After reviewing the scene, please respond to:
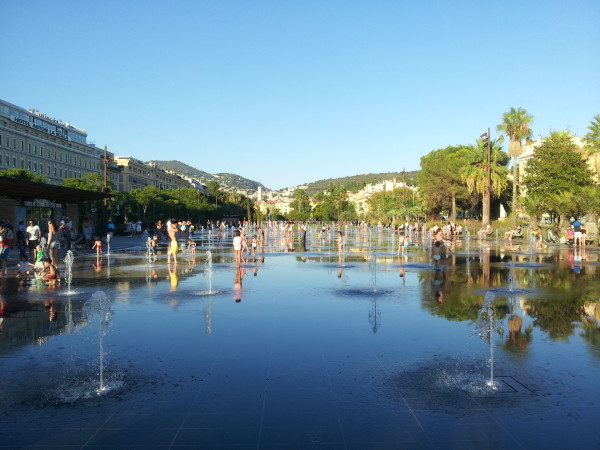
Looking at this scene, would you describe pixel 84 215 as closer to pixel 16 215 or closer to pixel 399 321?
pixel 16 215

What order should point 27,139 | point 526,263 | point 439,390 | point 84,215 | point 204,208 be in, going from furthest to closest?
point 204,208
point 27,139
point 84,215
point 526,263
point 439,390

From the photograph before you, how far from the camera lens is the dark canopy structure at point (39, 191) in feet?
70.3

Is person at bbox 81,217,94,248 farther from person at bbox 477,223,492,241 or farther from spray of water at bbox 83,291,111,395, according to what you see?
person at bbox 477,223,492,241

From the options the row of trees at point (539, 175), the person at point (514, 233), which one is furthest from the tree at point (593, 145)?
the person at point (514, 233)

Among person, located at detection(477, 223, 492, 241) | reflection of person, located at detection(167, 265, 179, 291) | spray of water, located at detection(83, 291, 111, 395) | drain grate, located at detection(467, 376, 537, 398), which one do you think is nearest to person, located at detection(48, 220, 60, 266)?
reflection of person, located at detection(167, 265, 179, 291)

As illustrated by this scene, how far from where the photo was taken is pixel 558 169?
41500 millimetres

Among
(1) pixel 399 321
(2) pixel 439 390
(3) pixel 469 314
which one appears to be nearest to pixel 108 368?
(2) pixel 439 390

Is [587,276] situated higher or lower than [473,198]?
lower

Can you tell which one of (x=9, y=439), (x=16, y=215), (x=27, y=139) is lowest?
(x=9, y=439)

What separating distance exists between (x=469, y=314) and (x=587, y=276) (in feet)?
27.5

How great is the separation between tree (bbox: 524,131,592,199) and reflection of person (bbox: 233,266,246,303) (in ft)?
106

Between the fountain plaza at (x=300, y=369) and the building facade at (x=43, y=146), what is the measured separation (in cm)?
7428

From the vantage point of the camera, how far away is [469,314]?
31.0 feet

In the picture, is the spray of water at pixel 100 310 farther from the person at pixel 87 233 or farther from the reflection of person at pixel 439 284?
the person at pixel 87 233
